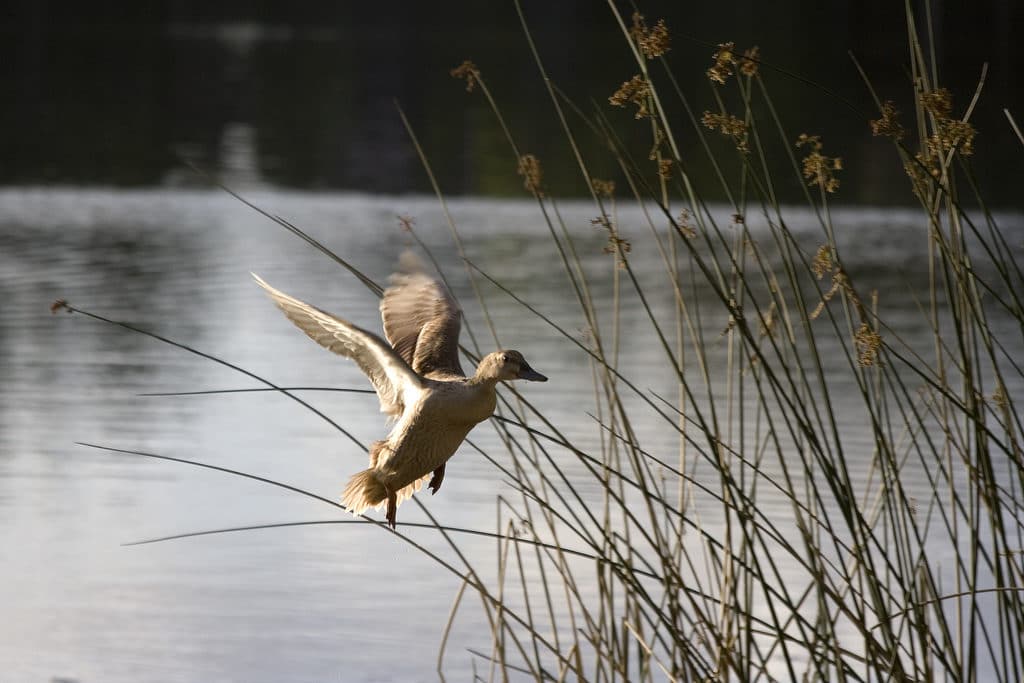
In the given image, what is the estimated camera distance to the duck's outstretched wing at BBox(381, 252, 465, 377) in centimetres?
219

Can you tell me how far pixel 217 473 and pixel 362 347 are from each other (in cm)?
472

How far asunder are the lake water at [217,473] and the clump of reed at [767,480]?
29 centimetres

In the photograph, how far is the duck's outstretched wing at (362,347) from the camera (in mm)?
1887

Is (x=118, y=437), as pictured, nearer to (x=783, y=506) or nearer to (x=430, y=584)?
(x=430, y=584)

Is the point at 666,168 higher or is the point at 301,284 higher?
the point at 666,168

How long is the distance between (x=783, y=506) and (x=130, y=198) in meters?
11.6

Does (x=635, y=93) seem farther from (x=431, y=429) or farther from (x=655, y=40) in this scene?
(x=431, y=429)

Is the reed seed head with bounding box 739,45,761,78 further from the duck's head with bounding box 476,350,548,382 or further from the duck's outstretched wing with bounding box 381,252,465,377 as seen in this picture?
the duck's head with bounding box 476,350,548,382

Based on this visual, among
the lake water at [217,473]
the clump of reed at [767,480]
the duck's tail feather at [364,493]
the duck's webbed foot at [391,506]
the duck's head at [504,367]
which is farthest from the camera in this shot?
the lake water at [217,473]

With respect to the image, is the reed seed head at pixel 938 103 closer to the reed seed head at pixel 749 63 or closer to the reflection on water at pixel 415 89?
the reed seed head at pixel 749 63

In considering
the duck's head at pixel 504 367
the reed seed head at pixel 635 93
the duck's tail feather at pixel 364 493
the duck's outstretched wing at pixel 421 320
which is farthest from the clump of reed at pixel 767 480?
the duck's head at pixel 504 367

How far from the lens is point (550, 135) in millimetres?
21672

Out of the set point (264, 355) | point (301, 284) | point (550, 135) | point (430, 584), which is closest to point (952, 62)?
point (550, 135)

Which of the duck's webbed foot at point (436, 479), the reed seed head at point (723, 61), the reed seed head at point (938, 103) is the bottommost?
the duck's webbed foot at point (436, 479)
